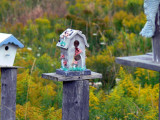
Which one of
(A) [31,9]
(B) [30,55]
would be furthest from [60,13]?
(B) [30,55]

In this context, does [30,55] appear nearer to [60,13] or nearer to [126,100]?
[126,100]

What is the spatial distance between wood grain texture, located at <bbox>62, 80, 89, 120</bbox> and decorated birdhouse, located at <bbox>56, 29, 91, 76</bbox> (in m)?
0.14

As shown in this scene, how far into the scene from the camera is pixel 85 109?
12.9ft

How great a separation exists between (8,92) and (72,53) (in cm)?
102

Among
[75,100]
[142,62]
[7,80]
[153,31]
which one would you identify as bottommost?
[75,100]

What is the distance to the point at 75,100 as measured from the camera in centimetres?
383

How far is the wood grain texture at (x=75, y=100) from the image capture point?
3812 millimetres

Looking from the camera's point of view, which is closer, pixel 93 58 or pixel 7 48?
pixel 7 48

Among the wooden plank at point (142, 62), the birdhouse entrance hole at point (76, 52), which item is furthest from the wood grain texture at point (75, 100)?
Answer: the wooden plank at point (142, 62)

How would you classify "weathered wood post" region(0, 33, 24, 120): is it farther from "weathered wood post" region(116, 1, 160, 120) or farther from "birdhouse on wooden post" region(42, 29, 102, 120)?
"weathered wood post" region(116, 1, 160, 120)

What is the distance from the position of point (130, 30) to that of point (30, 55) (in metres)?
3.07

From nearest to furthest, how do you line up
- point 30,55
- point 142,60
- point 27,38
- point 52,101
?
point 142,60
point 52,101
point 30,55
point 27,38

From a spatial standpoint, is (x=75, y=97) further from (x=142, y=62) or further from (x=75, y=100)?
(x=142, y=62)

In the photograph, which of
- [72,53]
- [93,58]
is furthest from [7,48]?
[93,58]
